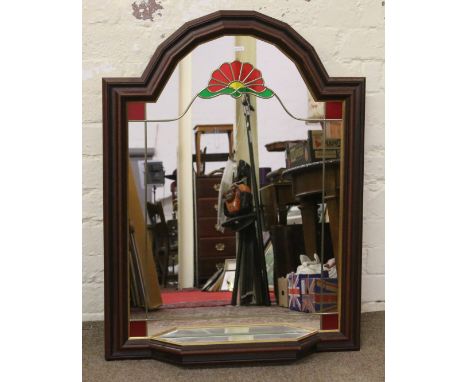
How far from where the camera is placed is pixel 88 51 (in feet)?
5.02

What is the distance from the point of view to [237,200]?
1542 millimetres

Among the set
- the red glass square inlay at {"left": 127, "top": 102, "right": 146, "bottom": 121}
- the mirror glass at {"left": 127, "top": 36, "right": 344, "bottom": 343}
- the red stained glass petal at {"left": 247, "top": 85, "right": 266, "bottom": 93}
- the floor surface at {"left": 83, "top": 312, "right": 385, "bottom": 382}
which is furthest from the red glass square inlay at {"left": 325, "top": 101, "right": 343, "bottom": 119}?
the floor surface at {"left": 83, "top": 312, "right": 385, "bottom": 382}

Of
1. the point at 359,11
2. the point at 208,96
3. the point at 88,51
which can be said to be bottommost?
the point at 208,96

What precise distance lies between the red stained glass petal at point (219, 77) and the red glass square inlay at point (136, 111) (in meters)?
0.17

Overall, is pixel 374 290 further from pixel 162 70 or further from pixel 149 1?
pixel 149 1

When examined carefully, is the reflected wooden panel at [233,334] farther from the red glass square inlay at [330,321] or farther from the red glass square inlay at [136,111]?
the red glass square inlay at [136,111]

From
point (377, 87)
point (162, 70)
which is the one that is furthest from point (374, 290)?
point (162, 70)

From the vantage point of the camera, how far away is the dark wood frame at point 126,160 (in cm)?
148

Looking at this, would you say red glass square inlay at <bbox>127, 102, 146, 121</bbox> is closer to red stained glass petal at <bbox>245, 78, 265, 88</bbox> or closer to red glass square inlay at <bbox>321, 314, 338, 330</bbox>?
red stained glass petal at <bbox>245, 78, 265, 88</bbox>

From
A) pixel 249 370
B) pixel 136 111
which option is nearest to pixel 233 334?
pixel 249 370

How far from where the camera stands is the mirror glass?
151 centimetres

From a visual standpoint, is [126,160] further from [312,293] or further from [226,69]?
[312,293]

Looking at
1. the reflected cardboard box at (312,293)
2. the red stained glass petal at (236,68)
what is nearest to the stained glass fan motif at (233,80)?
the red stained glass petal at (236,68)

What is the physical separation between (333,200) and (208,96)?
376 millimetres
